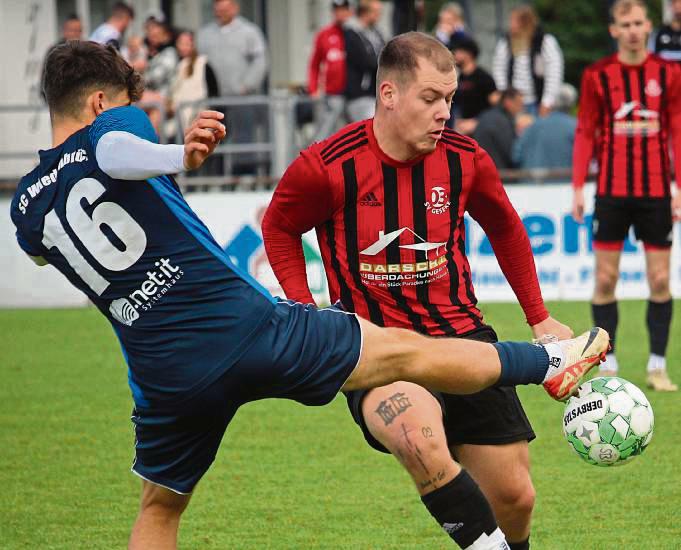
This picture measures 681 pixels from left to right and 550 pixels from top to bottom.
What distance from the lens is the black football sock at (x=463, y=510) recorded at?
4.31m

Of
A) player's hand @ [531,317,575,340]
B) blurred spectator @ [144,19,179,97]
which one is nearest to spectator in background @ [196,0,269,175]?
blurred spectator @ [144,19,179,97]

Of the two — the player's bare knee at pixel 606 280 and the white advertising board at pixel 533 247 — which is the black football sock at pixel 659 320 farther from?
the white advertising board at pixel 533 247

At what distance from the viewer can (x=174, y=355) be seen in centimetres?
418

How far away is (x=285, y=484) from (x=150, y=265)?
9.51 ft

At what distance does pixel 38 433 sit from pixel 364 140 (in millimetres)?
4004

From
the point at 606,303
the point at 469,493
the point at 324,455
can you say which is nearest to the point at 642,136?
the point at 606,303

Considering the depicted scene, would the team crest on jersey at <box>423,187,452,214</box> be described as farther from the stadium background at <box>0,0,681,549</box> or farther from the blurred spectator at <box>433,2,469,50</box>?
the blurred spectator at <box>433,2,469,50</box>

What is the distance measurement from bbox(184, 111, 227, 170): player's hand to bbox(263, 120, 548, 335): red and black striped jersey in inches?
36.8

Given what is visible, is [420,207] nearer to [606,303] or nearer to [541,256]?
[606,303]

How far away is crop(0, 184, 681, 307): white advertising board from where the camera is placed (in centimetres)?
1352

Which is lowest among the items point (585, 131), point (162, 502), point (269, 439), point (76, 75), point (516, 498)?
point (269, 439)

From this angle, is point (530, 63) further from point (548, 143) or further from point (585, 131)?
point (585, 131)

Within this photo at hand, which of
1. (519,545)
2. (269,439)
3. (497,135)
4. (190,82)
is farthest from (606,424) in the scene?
(190,82)

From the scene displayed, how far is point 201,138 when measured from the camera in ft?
13.0
